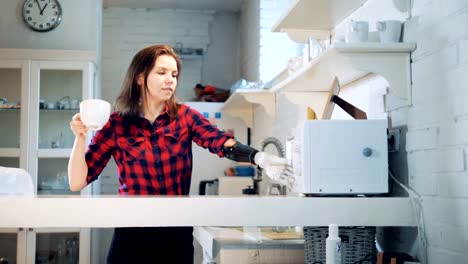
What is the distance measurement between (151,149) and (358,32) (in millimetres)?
806

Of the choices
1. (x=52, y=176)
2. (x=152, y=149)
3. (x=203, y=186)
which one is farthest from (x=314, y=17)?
(x=52, y=176)

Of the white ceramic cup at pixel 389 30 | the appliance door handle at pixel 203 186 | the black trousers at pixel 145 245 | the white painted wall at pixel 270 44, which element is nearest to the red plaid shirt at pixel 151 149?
the black trousers at pixel 145 245

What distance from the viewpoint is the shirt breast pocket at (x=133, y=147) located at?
207 centimetres

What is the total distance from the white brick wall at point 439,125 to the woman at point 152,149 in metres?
0.44

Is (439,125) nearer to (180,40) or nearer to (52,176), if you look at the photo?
(52,176)

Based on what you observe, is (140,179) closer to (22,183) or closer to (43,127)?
(22,183)

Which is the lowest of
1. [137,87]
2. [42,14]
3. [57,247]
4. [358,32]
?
[57,247]

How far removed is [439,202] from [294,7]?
1037 millimetres

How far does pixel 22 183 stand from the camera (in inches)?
76.3

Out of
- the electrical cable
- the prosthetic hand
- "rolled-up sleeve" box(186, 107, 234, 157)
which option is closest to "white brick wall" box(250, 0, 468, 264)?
the electrical cable

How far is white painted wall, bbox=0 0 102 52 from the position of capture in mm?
4586

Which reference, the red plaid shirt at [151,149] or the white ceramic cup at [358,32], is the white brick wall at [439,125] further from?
the red plaid shirt at [151,149]

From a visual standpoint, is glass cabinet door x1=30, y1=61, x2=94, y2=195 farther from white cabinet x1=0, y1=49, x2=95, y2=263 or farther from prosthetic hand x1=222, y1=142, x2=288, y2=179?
prosthetic hand x1=222, y1=142, x2=288, y2=179

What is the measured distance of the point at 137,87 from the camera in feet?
7.19
